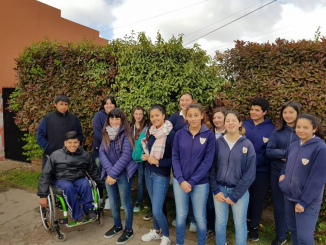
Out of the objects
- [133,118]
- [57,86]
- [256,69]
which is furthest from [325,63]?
[57,86]

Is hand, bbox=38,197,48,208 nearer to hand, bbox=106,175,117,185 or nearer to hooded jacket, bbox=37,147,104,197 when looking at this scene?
hooded jacket, bbox=37,147,104,197

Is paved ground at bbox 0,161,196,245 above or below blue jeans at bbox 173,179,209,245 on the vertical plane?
below

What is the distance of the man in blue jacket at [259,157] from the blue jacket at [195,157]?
84 cm

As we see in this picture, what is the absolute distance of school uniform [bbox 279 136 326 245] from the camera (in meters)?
2.19

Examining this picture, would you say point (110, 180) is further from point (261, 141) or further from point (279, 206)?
point (279, 206)

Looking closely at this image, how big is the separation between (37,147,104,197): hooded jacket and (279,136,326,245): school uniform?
253 centimetres

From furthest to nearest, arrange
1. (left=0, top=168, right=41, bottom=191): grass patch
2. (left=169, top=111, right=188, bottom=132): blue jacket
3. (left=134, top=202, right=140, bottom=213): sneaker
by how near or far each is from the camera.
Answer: (left=0, top=168, right=41, bottom=191): grass patch, (left=134, top=202, right=140, bottom=213): sneaker, (left=169, top=111, right=188, bottom=132): blue jacket

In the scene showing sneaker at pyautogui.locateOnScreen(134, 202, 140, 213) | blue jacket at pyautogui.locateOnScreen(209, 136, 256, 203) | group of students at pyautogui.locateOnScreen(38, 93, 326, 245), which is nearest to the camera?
group of students at pyautogui.locateOnScreen(38, 93, 326, 245)

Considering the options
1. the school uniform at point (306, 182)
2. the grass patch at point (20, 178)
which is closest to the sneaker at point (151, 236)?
the school uniform at point (306, 182)

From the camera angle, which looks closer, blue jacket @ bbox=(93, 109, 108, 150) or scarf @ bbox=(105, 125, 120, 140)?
scarf @ bbox=(105, 125, 120, 140)

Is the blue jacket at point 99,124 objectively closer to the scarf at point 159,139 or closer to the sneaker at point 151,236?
the scarf at point 159,139

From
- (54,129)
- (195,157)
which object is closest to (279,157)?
(195,157)

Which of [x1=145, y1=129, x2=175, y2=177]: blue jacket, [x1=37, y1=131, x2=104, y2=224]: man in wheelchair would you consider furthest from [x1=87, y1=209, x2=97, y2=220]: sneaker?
[x1=145, y1=129, x2=175, y2=177]: blue jacket

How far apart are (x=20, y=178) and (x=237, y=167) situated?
534 cm
